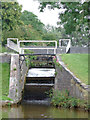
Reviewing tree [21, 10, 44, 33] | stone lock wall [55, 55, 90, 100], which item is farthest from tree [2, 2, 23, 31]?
stone lock wall [55, 55, 90, 100]

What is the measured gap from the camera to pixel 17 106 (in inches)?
634

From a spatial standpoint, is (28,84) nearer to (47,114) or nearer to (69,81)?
(69,81)

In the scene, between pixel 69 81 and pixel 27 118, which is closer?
pixel 27 118

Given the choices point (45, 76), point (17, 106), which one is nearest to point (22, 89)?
point (45, 76)

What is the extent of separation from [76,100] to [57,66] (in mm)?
4201

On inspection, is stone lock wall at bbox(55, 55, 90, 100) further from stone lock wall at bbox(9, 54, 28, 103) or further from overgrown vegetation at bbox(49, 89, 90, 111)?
stone lock wall at bbox(9, 54, 28, 103)

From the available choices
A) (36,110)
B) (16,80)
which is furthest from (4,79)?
(36,110)

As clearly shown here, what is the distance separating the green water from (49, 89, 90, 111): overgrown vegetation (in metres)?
0.44

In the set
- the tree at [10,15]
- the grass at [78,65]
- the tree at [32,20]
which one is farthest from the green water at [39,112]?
the tree at [32,20]

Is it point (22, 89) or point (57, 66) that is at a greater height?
point (57, 66)

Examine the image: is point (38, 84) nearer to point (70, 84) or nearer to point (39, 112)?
point (70, 84)

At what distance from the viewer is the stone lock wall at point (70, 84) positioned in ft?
49.2

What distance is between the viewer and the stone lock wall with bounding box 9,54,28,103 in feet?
55.8

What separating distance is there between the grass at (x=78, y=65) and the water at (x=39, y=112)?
6.46ft
